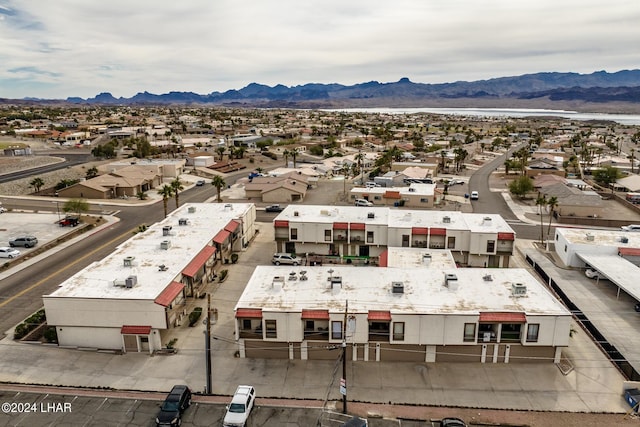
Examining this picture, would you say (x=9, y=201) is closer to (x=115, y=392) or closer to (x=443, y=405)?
(x=115, y=392)

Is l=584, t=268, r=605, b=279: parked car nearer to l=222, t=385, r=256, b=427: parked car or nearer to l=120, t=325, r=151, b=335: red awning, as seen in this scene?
l=222, t=385, r=256, b=427: parked car

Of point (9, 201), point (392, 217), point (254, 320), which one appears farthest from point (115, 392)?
point (9, 201)

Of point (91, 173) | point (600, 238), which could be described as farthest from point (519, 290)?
point (91, 173)

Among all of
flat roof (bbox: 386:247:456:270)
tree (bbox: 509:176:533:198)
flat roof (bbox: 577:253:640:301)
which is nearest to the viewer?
flat roof (bbox: 577:253:640:301)

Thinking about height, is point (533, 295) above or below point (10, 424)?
above

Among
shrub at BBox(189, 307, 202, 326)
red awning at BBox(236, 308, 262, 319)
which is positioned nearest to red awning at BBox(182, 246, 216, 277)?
shrub at BBox(189, 307, 202, 326)

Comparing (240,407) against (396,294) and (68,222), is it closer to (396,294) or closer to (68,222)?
(396,294)

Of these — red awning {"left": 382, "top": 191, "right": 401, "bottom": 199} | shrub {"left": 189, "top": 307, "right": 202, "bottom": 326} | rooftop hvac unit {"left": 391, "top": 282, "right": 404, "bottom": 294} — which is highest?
rooftop hvac unit {"left": 391, "top": 282, "right": 404, "bottom": 294}
